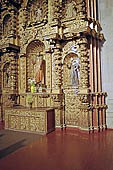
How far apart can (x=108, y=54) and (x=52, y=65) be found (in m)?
2.35

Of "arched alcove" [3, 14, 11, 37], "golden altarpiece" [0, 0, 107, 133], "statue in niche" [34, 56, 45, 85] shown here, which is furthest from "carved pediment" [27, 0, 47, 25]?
"statue in niche" [34, 56, 45, 85]

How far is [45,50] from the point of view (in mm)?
7023

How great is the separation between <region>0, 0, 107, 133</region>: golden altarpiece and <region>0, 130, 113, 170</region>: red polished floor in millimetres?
1079

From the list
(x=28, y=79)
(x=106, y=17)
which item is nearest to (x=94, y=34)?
(x=106, y=17)

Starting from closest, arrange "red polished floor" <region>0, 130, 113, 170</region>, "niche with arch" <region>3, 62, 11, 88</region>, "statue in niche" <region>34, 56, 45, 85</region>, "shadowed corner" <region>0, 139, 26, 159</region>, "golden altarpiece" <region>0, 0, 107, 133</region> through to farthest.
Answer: "red polished floor" <region>0, 130, 113, 170</region> → "shadowed corner" <region>0, 139, 26, 159</region> → "golden altarpiece" <region>0, 0, 107, 133</region> → "statue in niche" <region>34, 56, 45, 85</region> → "niche with arch" <region>3, 62, 11, 88</region>

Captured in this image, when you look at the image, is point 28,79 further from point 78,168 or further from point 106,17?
point 78,168

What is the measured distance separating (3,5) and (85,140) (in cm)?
747

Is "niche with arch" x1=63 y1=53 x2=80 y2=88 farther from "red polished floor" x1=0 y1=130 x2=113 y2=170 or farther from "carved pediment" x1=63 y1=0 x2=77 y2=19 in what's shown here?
"red polished floor" x1=0 y1=130 x2=113 y2=170

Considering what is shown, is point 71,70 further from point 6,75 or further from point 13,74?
point 6,75

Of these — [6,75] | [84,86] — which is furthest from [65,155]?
[6,75]

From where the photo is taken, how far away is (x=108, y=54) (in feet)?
20.8

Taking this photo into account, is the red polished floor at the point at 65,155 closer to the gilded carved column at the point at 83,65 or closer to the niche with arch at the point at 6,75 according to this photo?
the gilded carved column at the point at 83,65

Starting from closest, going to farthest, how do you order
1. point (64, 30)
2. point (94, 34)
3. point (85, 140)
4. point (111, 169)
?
point (111, 169) → point (85, 140) → point (94, 34) → point (64, 30)

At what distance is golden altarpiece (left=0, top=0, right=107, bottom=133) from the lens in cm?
621
